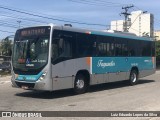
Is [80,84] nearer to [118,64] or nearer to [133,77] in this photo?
[118,64]

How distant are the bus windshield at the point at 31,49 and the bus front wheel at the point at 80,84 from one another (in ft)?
7.67

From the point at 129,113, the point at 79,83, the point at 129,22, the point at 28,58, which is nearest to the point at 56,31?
the point at 28,58

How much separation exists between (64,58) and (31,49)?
57.7 inches

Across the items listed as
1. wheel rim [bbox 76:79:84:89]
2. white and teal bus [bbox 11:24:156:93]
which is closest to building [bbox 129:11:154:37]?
white and teal bus [bbox 11:24:156:93]

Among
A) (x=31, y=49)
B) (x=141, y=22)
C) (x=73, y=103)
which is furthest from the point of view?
(x=141, y=22)

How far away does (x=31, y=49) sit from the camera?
50.8ft

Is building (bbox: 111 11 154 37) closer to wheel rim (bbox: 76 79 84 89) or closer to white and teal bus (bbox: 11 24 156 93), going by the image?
white and teal bus (bbox: 11 24 156 93)

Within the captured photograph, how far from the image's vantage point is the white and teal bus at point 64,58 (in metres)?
15.1

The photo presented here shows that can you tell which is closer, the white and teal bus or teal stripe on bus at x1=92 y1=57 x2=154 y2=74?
the white and teal bus

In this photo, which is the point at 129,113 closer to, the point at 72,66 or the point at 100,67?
the point at 72,66

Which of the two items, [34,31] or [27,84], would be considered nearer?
[27,84]

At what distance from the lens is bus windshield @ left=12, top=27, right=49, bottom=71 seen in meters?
15.1

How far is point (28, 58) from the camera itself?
50.6 ft

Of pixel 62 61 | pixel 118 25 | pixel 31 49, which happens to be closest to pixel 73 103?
pixel 62 61
